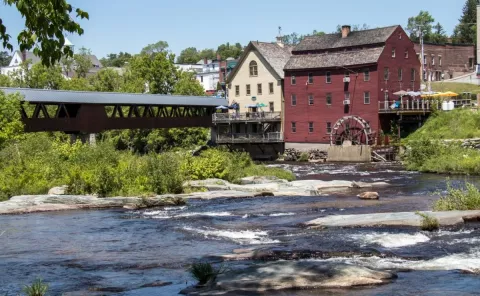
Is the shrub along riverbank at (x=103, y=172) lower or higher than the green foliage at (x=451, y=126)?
lower

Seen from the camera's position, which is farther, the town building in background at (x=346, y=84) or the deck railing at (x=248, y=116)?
the deck railing at (x=248, y=116)

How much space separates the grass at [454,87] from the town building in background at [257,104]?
17891 millimetres

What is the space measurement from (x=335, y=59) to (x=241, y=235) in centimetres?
4400

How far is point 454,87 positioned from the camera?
75500 millimetres

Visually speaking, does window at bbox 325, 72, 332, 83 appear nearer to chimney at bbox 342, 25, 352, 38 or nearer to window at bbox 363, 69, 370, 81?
window at bbox 363, 69, 370, 81

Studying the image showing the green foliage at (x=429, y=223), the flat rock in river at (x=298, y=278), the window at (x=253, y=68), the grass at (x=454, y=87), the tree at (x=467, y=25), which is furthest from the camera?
the tree at (x=467, y=25)

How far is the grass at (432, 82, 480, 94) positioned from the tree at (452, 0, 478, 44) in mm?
33382

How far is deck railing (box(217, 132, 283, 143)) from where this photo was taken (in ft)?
213

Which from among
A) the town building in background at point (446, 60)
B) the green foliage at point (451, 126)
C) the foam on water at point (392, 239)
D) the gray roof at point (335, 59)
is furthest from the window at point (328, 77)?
the foam on water at point (392, 239)

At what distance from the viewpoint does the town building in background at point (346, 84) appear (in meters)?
57.7

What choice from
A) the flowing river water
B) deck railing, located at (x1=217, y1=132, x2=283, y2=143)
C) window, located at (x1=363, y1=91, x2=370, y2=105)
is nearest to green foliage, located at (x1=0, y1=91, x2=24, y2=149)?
the flowing river water

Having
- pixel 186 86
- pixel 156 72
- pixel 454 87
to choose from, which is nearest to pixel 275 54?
pixel 186 86

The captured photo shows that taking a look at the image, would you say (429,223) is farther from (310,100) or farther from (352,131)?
(310,100)

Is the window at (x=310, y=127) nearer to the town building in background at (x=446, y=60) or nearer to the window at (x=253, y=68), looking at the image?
the window at (x=253, y=68)
